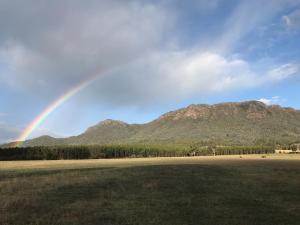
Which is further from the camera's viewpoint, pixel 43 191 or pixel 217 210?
pixel 43 191

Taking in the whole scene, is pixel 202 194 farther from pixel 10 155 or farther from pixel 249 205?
pixel 10 155

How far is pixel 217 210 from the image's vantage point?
66.9ft

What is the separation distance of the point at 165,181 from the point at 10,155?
140206 millimetres

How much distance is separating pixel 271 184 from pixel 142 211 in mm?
17173

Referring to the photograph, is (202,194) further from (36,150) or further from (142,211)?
(36,150)

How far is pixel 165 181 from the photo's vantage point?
109 ft

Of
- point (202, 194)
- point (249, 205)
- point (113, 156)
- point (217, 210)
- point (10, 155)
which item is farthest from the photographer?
point (113, 156)

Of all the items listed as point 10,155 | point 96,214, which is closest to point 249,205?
point 96,214

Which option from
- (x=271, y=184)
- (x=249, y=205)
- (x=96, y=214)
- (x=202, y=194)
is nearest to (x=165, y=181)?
(x=202, y=194)

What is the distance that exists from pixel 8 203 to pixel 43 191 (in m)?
5.51

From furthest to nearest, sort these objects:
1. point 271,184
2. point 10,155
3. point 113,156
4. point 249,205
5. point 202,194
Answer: point 113,156 < point 10,155 < point 271,184 < point 202,194 < point 249,205

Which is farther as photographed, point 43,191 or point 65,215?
point 43,191

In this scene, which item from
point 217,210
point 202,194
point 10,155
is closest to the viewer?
point 217,210

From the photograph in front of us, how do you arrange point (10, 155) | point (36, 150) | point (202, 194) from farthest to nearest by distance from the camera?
point (36, 150), point (10, 155), point (202, 194)
